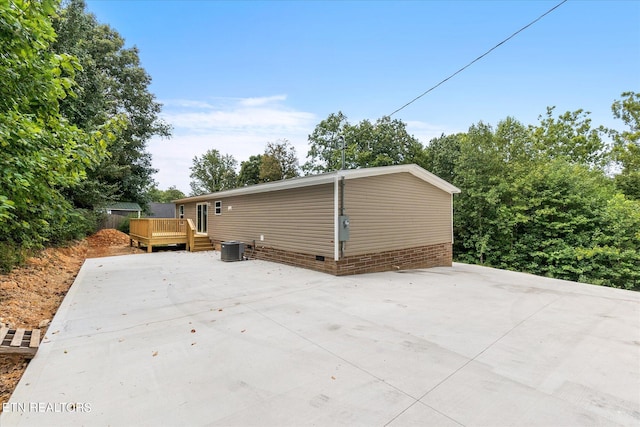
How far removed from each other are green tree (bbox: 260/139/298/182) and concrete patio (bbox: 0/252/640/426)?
934 inches

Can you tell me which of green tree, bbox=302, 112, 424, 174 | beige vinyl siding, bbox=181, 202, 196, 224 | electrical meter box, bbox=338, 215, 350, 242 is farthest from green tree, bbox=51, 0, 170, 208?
green tree, bbox=302, 112, 424, 174

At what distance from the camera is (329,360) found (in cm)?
276

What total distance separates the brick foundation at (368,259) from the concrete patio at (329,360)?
188 cm

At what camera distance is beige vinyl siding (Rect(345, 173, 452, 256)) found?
7441 millimetres

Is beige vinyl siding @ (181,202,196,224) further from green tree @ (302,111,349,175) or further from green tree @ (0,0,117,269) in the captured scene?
green tree @ (302,111,349,175)

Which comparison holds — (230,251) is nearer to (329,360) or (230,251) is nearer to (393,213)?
(393,213)

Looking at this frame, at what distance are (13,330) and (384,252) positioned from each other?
7316mm

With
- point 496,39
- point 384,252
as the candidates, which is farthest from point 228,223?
point 496,39

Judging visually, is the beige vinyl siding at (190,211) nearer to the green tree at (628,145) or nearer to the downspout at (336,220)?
the downspout at (336,220)

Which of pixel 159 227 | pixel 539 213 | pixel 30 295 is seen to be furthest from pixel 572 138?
pixel 30 295

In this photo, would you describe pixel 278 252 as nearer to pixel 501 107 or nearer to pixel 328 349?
pixel 328 349

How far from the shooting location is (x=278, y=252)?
890 centimetres

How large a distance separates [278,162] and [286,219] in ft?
70.3

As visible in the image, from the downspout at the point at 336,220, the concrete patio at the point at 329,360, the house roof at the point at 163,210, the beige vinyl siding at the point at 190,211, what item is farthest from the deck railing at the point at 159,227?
the house roof at the point at 163,210
